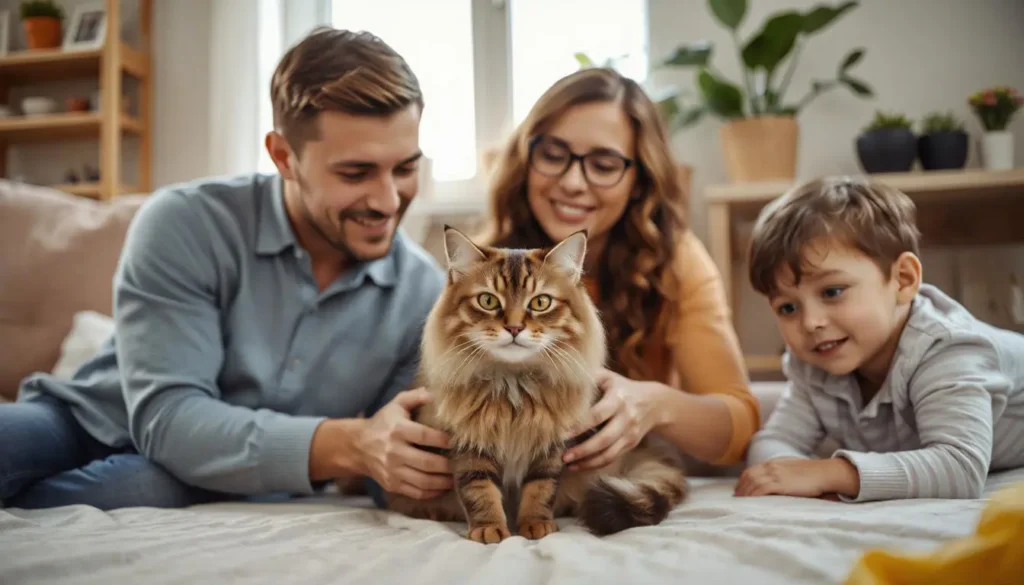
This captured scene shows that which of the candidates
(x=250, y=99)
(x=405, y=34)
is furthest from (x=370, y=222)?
(x=250, y=99)

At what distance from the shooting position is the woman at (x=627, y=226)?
5.62 ft

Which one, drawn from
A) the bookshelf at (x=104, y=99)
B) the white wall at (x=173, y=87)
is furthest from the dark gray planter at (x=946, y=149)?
the bookshelf at (x=104, y=99)

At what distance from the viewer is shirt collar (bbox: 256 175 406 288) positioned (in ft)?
5.19

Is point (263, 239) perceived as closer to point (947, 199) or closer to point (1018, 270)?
point (947, 199)

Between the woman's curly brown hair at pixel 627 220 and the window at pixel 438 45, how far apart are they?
103cm

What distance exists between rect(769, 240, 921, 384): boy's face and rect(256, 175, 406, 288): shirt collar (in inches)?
34.9

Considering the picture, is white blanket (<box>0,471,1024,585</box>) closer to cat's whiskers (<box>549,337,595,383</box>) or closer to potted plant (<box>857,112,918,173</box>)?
cat's whiskers (<box>549,337,595,383</box>)

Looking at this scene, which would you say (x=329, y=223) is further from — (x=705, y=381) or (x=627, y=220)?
(x=705, y=381)

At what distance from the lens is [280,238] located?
159 cm

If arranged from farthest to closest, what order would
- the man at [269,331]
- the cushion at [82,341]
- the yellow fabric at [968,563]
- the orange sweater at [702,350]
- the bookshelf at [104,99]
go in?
the bookshelf at [104,99] < the cushion at [82,341] < the orange sweater at [702,350] < the man at [269,331] < the yellow fabric at [968,563]

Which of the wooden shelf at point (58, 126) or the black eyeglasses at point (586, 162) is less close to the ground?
the wooden shelf at point (58, 126)

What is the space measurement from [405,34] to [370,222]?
5.10 feet

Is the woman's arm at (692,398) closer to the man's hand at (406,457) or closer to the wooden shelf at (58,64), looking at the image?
the man's hand at (406,457)

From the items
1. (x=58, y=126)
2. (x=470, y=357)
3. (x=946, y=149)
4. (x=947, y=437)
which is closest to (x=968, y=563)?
(x=947, y=437)
